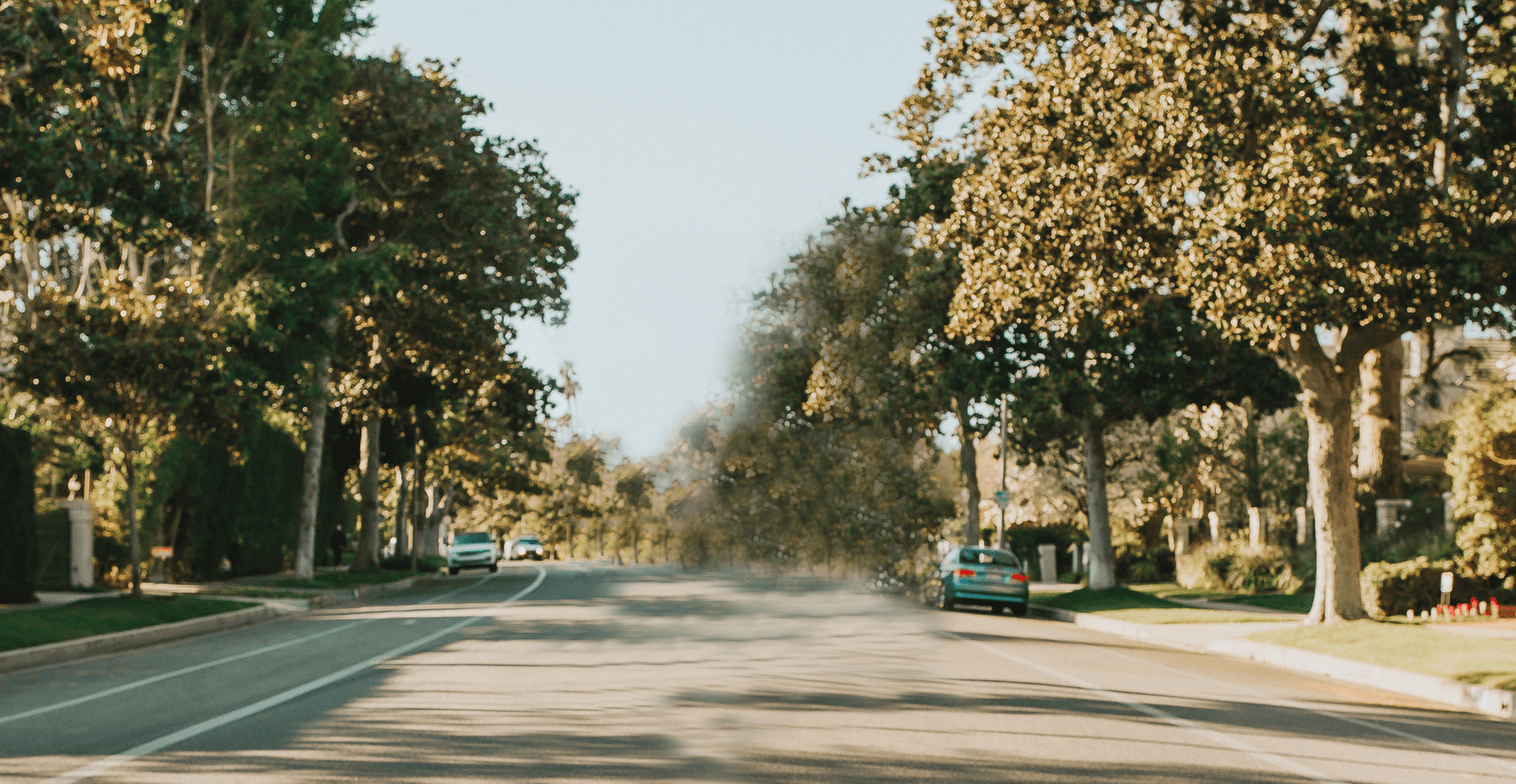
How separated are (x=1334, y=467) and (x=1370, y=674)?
5655 millimetres

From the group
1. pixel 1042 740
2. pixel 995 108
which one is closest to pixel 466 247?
pixel 995 108

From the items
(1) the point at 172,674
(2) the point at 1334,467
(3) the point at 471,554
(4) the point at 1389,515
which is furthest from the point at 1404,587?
(3) the point at 471,554

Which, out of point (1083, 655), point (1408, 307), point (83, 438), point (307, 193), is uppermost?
point (307, 193)

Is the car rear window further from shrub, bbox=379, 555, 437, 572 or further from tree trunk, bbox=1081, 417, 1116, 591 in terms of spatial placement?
shrub, bbox=379, 555, 437, 572

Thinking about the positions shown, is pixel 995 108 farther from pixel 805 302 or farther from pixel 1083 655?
pixel 805 302

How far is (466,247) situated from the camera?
109 feet

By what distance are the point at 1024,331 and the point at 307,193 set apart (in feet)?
52.7

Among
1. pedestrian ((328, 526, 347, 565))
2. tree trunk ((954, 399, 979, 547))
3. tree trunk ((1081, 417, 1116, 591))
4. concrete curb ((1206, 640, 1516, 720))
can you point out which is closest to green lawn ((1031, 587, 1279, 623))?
tree trunk ((1081, 417, 1116, 591))

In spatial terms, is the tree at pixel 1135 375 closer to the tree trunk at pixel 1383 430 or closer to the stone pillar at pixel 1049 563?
the tree trunk at pixel 1383 430

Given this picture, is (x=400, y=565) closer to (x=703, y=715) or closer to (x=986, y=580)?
(x=986, y=580)

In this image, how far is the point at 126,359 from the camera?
2167cm

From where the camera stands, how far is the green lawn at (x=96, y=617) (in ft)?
56.2

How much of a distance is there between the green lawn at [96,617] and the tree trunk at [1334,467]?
16.7 meters

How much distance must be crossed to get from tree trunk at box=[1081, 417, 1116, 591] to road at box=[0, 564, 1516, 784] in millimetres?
14369
